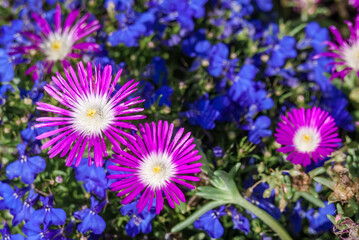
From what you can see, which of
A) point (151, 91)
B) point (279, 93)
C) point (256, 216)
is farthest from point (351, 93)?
point (151, 91)

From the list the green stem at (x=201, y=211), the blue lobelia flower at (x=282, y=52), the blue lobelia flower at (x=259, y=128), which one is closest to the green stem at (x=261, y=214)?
the green stem at (x=201, y=211)

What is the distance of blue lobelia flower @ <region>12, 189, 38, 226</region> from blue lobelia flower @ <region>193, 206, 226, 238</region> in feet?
2.45

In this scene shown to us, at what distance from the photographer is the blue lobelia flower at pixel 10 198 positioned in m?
1.78

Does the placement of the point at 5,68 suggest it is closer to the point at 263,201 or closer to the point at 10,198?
the point at 10,198

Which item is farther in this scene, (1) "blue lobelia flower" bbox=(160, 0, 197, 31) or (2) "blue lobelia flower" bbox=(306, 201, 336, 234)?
(1) "blue lobelia flower" bbox=(160, 0, 197, 31)

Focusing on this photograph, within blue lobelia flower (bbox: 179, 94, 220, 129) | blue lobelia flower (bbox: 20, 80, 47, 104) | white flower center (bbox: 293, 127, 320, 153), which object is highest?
blue lobelia flower (bbox: 20, 80, 47, 104)

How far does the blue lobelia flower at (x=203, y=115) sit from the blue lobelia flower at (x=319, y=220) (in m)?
0.65

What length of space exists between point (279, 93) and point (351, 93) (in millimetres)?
418

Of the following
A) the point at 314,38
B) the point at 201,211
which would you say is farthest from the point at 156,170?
the point at 314,38

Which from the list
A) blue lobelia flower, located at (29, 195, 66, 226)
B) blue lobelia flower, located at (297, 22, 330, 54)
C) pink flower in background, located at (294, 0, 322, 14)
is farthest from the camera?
pink flower in background, located at (294, 0, 322, 14)

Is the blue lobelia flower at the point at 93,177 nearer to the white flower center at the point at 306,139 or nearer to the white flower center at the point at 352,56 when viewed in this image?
the white flower center at the point at 306,139

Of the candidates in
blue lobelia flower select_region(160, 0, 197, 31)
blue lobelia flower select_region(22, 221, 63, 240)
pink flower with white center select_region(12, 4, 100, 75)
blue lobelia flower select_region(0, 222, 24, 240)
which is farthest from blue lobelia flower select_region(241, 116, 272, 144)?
blue lobelia flower select_region(0, 222, 24, 240)

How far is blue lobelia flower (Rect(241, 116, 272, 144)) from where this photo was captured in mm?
2006

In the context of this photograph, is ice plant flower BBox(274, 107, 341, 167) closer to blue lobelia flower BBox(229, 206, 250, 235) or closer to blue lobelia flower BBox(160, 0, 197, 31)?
blue lobelia flower BBox(229, 206, 250, 235)
